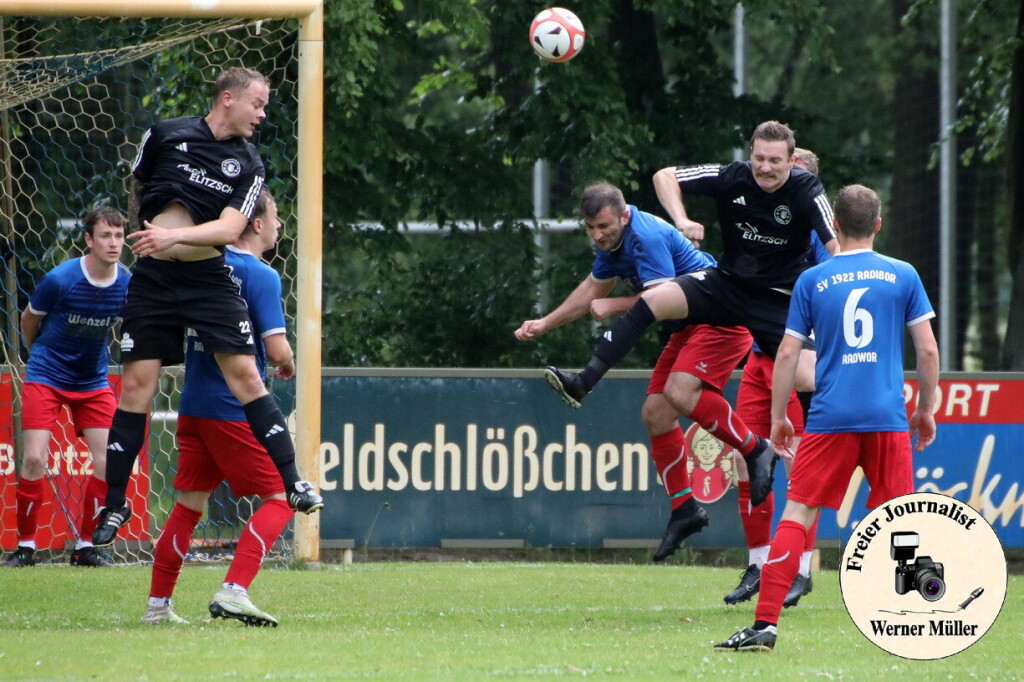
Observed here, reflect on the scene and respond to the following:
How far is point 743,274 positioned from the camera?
25.1 feet

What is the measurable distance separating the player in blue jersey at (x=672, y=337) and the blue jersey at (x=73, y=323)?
305 centimetres

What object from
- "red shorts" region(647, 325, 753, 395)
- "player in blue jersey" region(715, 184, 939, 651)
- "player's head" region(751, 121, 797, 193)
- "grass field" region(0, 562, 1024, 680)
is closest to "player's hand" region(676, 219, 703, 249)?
"player's head" region(751, 121, 797, 193)

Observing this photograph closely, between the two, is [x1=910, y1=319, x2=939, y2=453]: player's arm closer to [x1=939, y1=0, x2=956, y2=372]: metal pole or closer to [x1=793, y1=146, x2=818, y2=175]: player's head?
[x1=793, y1=146, x2=818, y2=175]: player's head

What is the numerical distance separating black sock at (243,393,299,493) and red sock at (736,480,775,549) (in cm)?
285

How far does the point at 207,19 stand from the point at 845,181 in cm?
833

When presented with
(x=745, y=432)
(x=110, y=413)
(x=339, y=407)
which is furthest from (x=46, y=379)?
(x=745, y=432)

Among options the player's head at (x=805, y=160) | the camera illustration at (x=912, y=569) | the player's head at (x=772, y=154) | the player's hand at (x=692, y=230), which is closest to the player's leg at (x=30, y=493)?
the player's hand at (x=692, y=230)

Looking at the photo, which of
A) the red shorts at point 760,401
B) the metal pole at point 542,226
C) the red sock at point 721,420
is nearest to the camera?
the red sock at point 721,420

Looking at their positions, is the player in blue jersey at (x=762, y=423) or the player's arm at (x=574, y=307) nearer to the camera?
the player in blue jersey at (x=762, y=423)

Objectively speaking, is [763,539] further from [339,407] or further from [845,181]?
[845,181]

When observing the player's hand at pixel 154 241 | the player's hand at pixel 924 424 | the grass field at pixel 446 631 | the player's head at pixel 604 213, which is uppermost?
the player's head at pixel 604 213

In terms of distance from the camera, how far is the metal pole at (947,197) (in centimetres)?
1584

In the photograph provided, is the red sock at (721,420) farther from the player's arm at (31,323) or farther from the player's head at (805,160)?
the player's arm at (31,323)

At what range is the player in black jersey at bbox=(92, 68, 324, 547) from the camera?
20.8ft
